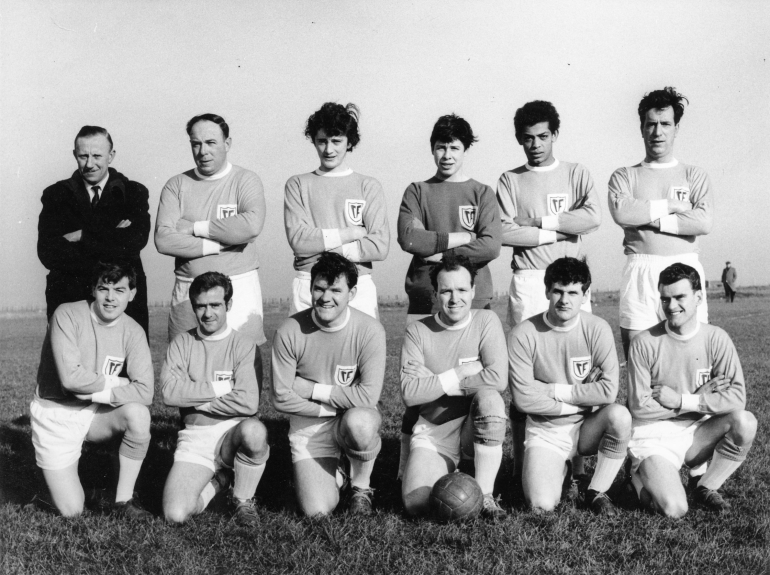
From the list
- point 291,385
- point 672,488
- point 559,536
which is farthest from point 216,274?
point 672,488

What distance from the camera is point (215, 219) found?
557 centimetres

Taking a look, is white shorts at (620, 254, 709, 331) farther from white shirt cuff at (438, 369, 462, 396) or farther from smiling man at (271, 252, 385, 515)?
smiling man at (271, 252, 385, 515)

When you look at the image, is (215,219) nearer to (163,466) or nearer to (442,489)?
(163,466)

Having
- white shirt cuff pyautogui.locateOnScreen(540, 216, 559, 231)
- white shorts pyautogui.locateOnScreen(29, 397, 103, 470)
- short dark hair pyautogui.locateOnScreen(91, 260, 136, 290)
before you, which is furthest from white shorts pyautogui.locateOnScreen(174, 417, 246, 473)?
white shirt cuff pyautogui.locateOnScreen(540, 216, 559, 231)

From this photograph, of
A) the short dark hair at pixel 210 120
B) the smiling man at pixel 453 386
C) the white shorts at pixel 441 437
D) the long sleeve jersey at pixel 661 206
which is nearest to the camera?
the smiling man at pixel 453 386

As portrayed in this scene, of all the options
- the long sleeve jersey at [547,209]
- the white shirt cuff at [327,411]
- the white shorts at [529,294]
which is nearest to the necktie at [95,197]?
the white shirt cuff at [327,411]

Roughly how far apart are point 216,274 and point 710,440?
3.69 meters

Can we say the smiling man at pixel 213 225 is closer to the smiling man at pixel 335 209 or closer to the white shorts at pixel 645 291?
the smiling man at pixel 335 209

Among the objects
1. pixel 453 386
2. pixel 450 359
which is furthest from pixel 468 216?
pixel 453 386

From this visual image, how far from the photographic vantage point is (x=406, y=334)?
5.30 metres

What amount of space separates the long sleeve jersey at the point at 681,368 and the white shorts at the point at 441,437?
1.25m

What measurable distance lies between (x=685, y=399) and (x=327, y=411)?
2.51m

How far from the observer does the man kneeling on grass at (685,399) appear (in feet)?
16.2

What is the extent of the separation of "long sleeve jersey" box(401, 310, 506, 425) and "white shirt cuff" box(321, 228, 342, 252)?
2.82 feet
